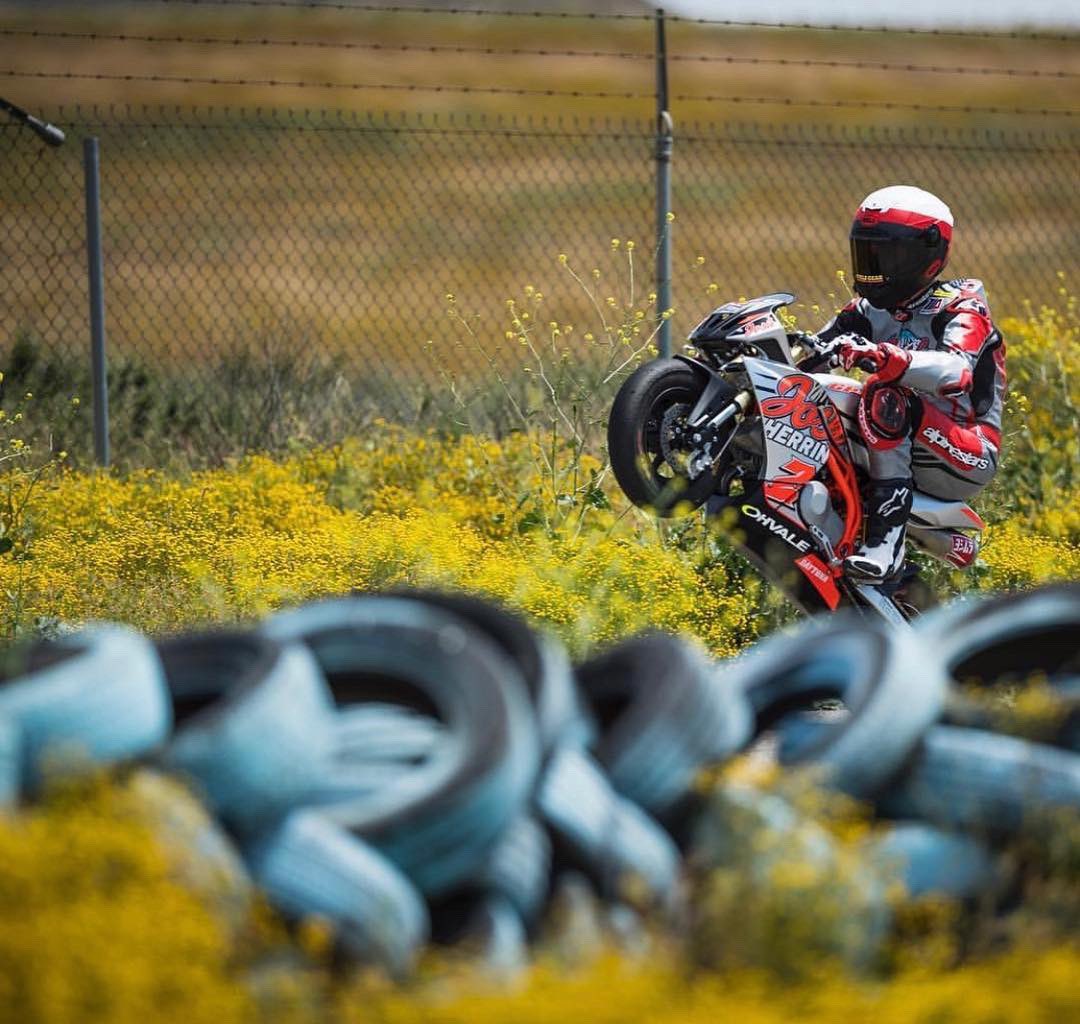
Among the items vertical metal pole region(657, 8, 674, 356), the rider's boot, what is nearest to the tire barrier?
the rider's boot

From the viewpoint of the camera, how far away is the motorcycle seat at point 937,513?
613 cm

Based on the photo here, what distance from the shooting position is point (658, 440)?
5.87 metres

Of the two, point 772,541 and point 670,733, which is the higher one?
point 670,733

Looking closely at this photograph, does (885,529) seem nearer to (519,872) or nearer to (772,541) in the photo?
(772,541)

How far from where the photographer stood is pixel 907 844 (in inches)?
129

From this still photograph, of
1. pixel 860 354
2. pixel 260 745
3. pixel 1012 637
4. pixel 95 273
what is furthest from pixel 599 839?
pixel 95 273

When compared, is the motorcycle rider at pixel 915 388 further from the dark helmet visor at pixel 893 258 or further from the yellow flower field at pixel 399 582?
the yellow flower field at pixel 399 582

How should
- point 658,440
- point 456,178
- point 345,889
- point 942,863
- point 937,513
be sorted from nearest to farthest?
point 345,889
point 942,863
point 658,440
point 937,513
point 456,178

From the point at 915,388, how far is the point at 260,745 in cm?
346

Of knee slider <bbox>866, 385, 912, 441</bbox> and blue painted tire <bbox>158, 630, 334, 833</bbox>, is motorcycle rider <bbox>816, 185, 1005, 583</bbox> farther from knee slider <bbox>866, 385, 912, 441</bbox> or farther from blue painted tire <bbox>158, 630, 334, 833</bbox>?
blue painted tire <bbox>158, 630, 334, 833</bbox>

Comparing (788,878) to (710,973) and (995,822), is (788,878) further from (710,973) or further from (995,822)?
(995,822)

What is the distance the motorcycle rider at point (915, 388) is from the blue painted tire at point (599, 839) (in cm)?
293

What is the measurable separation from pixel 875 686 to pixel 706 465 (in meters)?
2.50

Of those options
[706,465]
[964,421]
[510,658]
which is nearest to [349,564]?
[706,465]
